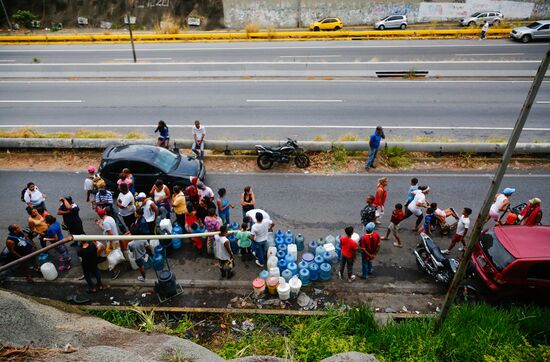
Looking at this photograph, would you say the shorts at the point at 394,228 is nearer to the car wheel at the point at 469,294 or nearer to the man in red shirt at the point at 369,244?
the man in red shirt at the point at 369,244

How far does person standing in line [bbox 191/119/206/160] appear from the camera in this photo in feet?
43.3

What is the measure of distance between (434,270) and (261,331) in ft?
14.2

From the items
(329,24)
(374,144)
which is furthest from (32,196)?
(329,24)

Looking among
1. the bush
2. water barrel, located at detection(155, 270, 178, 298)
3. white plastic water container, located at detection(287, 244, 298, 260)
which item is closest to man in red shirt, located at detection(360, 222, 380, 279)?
white plastic water container, located at detection(287, 244, 298, 260)

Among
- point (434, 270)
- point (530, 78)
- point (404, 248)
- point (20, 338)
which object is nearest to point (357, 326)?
point (434, 270)

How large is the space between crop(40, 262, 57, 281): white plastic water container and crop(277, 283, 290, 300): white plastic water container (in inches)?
219

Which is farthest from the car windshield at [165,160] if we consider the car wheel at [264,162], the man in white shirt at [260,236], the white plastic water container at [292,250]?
the white plastic water container at [292,250]

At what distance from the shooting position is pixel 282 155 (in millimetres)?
13102

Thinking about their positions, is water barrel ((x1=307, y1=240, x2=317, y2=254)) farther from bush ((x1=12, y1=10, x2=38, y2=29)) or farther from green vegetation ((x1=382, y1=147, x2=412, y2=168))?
bush ((x1=12, y1=10, x2=38, y2=29))

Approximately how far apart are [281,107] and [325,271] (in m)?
11.5

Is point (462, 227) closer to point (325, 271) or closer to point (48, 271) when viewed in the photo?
point (325, 271)

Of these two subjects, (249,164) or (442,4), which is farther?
(442,4)

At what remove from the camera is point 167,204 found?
1058cm

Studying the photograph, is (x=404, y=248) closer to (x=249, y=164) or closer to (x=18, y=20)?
→ (x=249, y=164)
